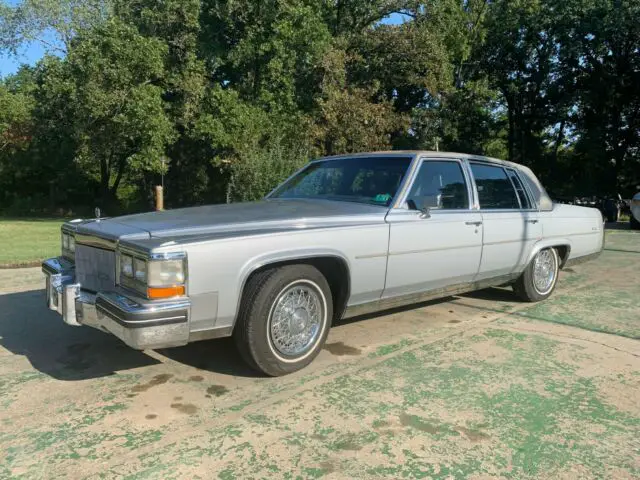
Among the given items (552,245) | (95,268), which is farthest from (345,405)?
(552,245)

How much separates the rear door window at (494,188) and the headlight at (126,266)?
3371 millimetres

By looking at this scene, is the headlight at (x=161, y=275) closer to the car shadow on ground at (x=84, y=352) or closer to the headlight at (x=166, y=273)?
the headlight at (x=166, y=273)

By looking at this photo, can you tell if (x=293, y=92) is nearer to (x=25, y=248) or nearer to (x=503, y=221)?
(x=25, y=248)

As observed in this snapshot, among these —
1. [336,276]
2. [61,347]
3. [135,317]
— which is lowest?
[61,347]

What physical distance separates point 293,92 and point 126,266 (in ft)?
66.6

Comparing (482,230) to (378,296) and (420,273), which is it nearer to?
(420,273)

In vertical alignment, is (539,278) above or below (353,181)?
below

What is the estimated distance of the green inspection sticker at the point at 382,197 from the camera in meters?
4.41

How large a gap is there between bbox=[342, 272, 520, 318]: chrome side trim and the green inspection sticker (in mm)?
827

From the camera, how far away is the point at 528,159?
3378cm

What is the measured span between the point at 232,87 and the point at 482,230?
70.3 ft

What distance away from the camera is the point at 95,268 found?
3.71 m

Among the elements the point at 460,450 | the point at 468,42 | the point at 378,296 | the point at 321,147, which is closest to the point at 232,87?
the point at 321,147

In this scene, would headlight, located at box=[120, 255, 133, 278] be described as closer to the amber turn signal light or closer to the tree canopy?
the amber turn signal light
